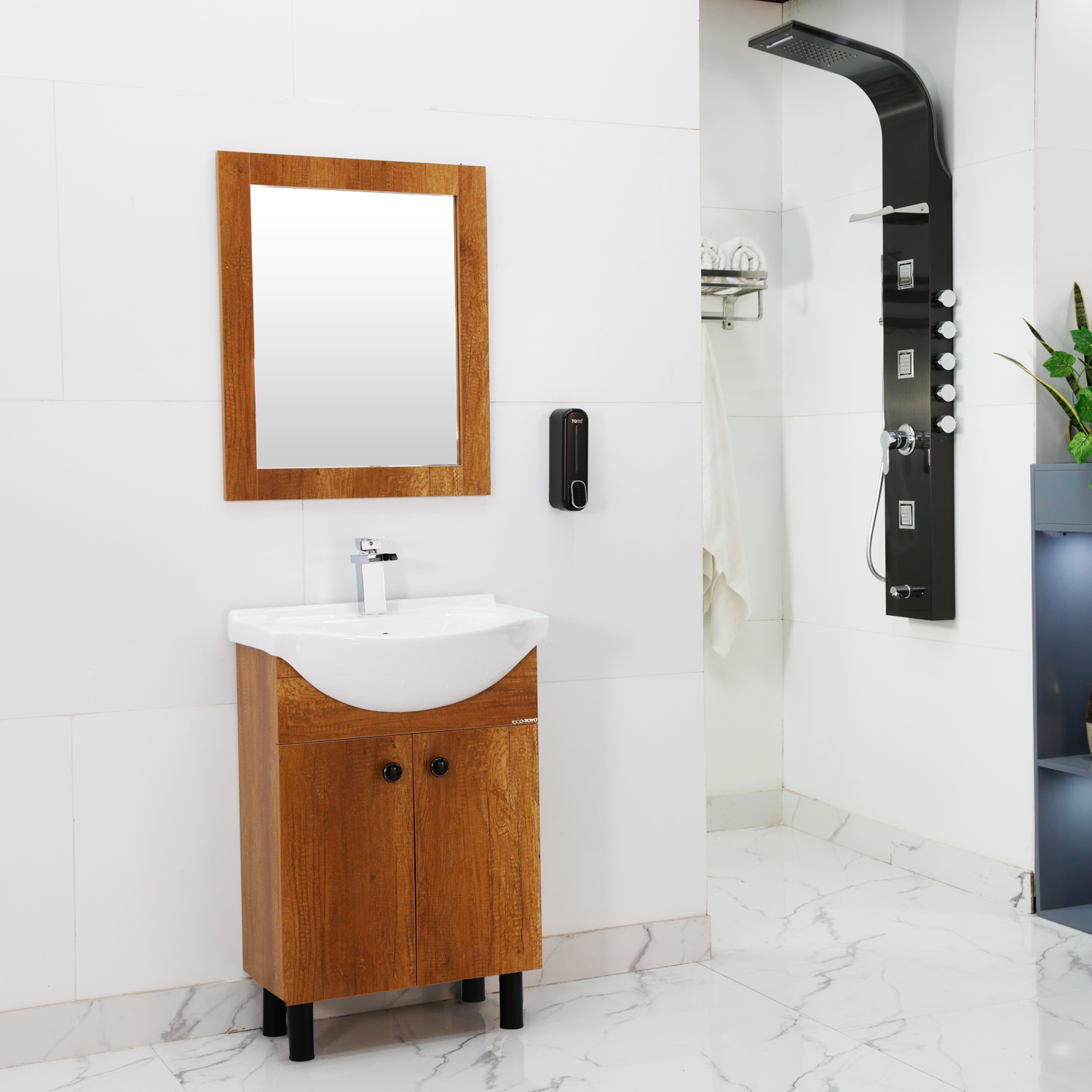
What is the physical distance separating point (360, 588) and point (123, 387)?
1.96 feet

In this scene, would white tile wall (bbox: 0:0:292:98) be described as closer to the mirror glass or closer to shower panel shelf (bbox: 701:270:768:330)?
the mirror glass

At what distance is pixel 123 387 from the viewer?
240 centimetres

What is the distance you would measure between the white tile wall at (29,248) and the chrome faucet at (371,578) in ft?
2.13

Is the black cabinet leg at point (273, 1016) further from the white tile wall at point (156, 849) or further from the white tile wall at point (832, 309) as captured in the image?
the white tile wall at point (832, 309)

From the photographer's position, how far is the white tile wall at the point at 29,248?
2314 mm

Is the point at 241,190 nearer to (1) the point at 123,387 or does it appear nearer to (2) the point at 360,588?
(1) the point at 123,387

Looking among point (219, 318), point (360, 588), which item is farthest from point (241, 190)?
point (360, 588)

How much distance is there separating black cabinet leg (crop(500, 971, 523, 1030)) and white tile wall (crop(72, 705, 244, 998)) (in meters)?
0.53

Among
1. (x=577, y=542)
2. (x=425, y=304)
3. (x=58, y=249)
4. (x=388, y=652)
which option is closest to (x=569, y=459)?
(x=577, y=542)

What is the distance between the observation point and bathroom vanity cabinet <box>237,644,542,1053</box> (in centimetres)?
222

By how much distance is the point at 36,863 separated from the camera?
235 centimetres

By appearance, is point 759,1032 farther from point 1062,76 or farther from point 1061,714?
point 1062,76

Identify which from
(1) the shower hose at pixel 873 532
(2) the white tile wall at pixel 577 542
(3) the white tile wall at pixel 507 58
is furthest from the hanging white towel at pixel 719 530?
(3) the white tile wall at pixel 507 58

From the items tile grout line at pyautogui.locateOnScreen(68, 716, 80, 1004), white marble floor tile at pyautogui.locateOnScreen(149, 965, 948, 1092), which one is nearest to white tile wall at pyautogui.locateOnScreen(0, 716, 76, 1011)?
tile grout line at pyautogui.locateOnScreen(68, 716, 80, 1004)
